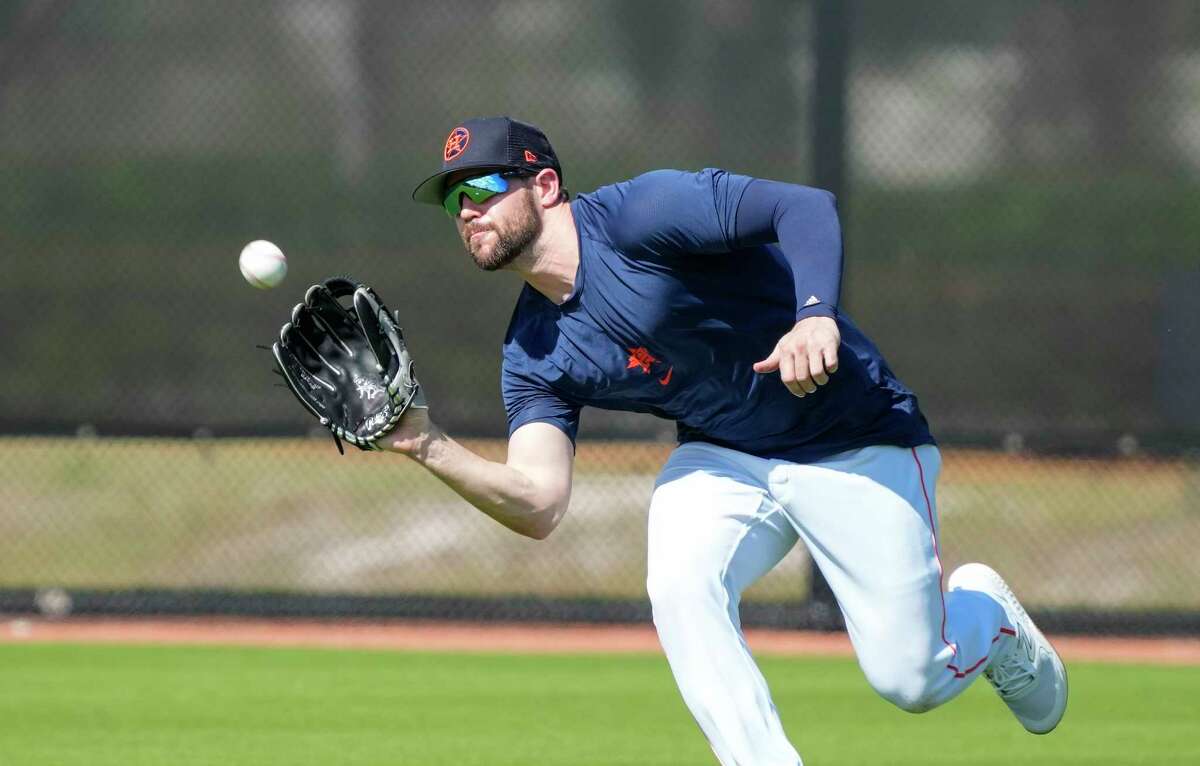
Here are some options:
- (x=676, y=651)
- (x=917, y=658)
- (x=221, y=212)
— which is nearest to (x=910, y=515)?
(x=917, y=658)

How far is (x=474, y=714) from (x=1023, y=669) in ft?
7.39

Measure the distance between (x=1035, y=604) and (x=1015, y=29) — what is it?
279 centimetres

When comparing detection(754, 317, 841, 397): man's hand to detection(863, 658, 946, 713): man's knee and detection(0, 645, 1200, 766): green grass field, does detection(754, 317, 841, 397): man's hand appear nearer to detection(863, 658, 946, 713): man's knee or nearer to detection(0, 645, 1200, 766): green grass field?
detection(863, 658, 946, 713): man's knee

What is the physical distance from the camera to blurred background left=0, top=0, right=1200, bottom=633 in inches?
321

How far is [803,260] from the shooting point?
11.9ft

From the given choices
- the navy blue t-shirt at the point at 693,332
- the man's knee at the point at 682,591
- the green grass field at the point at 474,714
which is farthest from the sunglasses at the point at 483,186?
the green grass field at the point at 474,714

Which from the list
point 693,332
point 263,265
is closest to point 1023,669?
point 693,332

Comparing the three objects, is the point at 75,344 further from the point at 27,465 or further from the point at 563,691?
the point at 563,691

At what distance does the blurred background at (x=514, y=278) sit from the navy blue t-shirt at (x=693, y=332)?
3991 mm

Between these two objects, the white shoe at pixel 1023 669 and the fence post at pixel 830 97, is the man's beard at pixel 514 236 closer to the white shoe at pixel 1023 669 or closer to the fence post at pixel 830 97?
the white shoe at pixel 1023 669

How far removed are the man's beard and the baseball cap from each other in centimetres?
8

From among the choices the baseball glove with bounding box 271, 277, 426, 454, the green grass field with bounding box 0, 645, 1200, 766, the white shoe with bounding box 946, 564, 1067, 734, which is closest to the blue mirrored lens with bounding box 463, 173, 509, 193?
the baseball glove with bounding box 271, 277, 426, 454

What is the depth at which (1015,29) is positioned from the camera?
26.9 feet

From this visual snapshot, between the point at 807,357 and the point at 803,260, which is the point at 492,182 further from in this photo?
the point at 807,357
